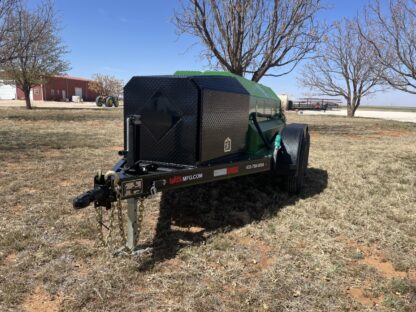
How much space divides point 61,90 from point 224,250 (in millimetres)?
58172

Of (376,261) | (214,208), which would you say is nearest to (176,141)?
(214,208)

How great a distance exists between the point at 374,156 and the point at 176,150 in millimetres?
6438

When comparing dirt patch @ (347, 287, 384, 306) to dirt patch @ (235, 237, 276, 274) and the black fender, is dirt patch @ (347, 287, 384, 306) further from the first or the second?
the black fender

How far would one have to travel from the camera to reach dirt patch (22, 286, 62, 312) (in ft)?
8.01

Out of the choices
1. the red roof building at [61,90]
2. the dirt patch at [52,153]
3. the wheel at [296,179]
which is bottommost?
the dirt patch at [52,153]

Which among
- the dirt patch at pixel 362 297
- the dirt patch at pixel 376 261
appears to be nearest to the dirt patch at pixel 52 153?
the dirt patch at pixel 376 261

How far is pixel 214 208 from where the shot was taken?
445 cm

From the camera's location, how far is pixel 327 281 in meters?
2.87

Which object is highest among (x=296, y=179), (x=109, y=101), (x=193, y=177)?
(x=109, y=101)

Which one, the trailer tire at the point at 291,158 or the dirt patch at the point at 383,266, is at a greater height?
the trailer tire at the point at 291,158

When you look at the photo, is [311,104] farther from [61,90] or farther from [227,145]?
[227,145]

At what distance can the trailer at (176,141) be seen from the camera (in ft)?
9.51

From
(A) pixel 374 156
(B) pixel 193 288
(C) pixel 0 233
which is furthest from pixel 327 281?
(A) pixel 374 156

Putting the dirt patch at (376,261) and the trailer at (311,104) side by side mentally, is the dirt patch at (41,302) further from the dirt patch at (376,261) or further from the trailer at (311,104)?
the trailer at (311,104)
